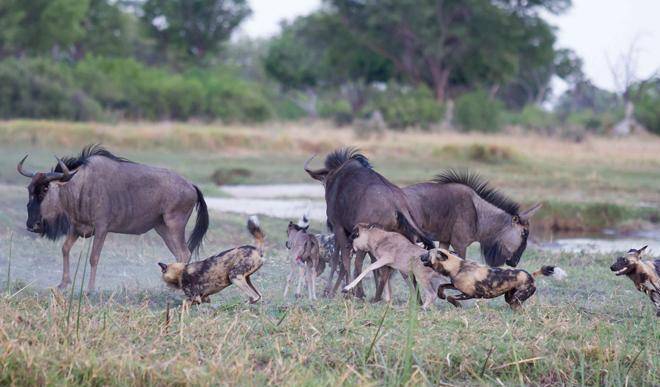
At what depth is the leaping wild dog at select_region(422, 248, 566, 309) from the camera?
7.46 metres

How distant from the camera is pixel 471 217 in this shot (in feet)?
31.2

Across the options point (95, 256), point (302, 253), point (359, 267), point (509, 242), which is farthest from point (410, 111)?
point (359, 267)

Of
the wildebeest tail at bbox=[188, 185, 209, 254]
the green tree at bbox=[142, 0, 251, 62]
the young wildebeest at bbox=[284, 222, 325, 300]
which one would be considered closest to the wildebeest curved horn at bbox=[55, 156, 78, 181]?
the wildebeest tail at bbox=[188, 185, 209, 254]

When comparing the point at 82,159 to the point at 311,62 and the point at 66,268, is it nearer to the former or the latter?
the point at 66,268

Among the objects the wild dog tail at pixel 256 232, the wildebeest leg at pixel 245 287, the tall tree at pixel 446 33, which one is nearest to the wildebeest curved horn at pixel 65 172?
the wild dog tail at pixel 256 232

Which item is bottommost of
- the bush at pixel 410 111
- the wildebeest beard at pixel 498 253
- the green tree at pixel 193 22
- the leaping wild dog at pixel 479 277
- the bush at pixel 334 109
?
the bush at pixel 334 109

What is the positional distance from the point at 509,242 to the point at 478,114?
29892 mm

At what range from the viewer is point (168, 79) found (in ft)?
132

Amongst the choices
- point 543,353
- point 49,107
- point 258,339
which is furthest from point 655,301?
point 49,107

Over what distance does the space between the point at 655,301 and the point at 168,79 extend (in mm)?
34036

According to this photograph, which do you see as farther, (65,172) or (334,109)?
(334,109)

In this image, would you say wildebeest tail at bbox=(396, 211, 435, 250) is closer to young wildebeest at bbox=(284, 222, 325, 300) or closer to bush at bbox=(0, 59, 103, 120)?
young wildebeest at bbox=(284, 222, 325, 300)

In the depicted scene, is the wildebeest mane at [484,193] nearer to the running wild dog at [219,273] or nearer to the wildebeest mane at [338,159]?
the wildebeest mane at [338,159]

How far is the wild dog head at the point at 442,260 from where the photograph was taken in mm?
7512
